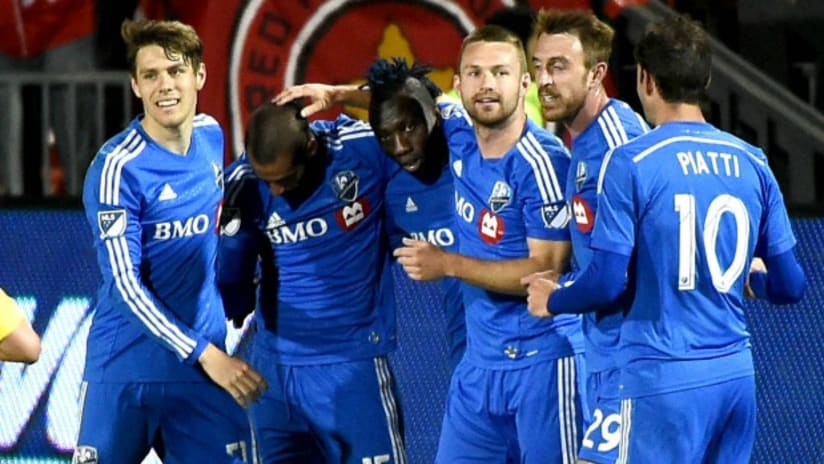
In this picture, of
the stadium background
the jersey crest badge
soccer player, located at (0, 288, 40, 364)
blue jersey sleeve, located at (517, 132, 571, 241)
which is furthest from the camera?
the stadium background

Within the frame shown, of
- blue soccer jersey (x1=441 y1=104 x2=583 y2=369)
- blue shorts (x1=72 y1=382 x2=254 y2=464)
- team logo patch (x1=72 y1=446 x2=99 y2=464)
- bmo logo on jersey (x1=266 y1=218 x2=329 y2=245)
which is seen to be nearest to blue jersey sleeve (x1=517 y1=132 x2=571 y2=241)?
blue soccer jersey (x1=441 y1=104 x2=583 y2=369)

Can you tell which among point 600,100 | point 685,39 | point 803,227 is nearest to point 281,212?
point 600,100

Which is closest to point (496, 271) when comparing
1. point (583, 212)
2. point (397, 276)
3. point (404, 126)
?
point (583, 212)

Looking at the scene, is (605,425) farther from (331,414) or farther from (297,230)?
(297,230)

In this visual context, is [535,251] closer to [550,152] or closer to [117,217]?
[550,152]

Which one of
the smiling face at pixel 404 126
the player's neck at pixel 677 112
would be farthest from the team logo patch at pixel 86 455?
the player's neck at pixel 677 112

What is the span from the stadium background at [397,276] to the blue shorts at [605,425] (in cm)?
175

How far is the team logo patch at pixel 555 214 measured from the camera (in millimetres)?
5793

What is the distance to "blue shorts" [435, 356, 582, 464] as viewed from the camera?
5.87m

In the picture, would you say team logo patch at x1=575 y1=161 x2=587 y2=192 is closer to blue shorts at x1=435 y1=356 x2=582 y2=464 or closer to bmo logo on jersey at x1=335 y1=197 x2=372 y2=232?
blue shorts at x1=435 y1=356 x2=582 y2=464

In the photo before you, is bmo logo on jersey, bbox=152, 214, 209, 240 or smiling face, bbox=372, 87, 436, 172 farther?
bmo logo on jersey, bbox=152, 214, 209, 240

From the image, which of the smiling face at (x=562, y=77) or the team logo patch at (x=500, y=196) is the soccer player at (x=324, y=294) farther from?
the smiling face at (x=562, y=77)

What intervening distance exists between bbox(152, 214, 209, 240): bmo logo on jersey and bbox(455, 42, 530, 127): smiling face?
0.99 m

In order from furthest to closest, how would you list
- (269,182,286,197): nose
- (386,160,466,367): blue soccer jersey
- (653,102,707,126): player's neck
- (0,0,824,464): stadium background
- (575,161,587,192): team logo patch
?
(0,0,824,464): stadium background
(386,160,466,367): blue soccer jersey
(269,182,286,197): nose
(575,161,587,192): team logo patch
(653,102,707,126): player's neck
